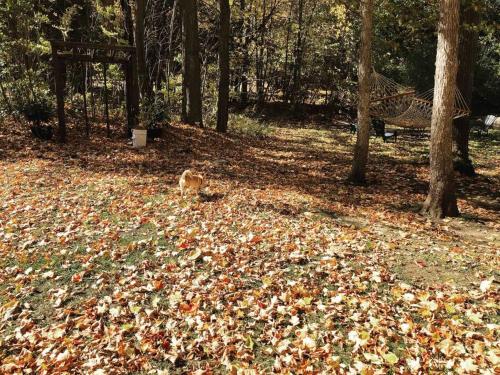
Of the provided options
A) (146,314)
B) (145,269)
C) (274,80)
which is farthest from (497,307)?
(274,80)

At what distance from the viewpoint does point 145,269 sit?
4.54 m

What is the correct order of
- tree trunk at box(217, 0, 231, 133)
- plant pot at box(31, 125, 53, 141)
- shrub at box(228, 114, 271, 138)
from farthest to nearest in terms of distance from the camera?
shrub at box(228, 114, 271, 138) < tree trunk at box(217, 0, 231, 133) < plant pot at box(31, 125, 53, 141)

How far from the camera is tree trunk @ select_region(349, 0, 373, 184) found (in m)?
7.18

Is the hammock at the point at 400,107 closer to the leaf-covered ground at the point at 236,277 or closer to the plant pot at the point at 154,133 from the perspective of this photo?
the leaf-covered ground at the point at 236,277

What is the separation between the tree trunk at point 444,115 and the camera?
551 cm

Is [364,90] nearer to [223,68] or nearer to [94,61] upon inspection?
[94,61]

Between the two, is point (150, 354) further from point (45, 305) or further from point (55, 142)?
point (55, 142)

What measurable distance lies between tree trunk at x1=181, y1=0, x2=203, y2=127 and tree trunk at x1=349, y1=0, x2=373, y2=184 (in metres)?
6.32

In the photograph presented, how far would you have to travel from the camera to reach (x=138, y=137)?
9.92m

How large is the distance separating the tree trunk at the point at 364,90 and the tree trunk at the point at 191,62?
20.7 ft

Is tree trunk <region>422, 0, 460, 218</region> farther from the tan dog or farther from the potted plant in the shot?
the potted plant

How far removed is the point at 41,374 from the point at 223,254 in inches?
89.0

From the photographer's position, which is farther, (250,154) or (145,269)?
(250,154)

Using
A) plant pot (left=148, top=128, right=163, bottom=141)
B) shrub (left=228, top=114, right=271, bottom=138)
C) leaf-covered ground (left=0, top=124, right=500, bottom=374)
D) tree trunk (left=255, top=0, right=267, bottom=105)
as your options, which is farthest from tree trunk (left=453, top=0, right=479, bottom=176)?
tree trunk (left=255, top=0, right=267, bottom=105)
